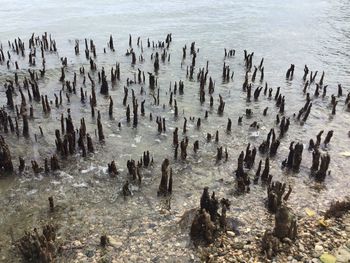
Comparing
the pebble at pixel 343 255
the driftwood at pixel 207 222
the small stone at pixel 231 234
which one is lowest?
the pebble at pixel 343 255

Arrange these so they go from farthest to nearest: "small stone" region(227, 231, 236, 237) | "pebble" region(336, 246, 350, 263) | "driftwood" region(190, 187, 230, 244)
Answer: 1. "small stone" region(227, 231, 236, 237)
2. "driftwood" region(190, 187, 230, 244)
3. "pebble" region(336, 246, 350, 263)

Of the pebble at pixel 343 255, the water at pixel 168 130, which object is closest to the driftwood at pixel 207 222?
the water at pixel 168 130

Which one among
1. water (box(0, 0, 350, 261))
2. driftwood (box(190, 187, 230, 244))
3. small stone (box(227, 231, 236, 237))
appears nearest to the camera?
driftwood (box(190, 187, 230, 244))

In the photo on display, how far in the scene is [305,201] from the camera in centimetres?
639

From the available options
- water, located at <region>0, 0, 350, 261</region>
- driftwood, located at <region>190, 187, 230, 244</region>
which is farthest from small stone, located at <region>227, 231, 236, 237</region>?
water, located at <region>0, 0, 350, 261</region>

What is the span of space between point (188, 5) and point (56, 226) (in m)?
17.6

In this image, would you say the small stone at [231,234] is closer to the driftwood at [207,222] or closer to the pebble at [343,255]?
the driftwood at [207,222]

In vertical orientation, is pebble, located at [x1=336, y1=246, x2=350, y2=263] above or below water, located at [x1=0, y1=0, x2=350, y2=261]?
below

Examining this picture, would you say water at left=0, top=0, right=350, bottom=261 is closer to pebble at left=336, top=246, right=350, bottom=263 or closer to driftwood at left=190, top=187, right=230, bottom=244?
driftwood at left=190, top=187, right=230, bottom=244

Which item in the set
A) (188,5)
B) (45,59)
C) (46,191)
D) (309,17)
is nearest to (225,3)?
(188,5)

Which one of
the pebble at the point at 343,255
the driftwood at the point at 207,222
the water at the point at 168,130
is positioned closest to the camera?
the pebble at the point at 343,255

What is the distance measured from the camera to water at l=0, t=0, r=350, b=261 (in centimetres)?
589

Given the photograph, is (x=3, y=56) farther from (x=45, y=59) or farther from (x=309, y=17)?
(x=309, y=17)

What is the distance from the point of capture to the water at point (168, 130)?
5.89 m
